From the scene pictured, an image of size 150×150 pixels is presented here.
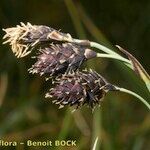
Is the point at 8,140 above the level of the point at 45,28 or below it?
below

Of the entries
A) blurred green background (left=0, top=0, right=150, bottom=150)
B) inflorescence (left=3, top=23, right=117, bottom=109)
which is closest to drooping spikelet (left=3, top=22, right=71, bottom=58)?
inflorescence (left=3, top=23, right=117, bottom=109)

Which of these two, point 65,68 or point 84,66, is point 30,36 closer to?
point 65,68

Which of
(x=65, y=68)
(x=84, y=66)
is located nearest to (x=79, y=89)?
(x=65, y=68)

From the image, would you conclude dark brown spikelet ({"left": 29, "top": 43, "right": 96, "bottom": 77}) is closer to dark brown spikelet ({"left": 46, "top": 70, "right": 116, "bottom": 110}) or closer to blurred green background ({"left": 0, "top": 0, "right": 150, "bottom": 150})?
dark brown spikelet ({"left": 46, "top": 70, "right": 116, "bottom": 110})

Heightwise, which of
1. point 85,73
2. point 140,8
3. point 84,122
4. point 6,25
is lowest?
point 84,122

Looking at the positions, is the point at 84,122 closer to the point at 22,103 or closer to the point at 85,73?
the point at 22,103

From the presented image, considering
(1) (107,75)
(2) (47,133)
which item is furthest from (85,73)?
(1) (107,75)

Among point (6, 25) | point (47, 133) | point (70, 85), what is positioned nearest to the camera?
point (70, 85)

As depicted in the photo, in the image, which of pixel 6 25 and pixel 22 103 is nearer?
pixel 22 103

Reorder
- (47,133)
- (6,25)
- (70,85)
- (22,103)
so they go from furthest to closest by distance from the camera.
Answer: (6,25) < (47,133) < (22,103) < (70,85)
